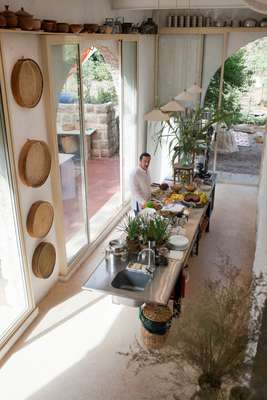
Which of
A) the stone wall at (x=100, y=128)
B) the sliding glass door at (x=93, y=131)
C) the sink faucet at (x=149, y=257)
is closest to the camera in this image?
the sink faucet at (x=149, y=257)

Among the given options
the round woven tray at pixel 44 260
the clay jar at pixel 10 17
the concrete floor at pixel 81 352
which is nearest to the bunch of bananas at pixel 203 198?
the concrete floor at pixel 81 352

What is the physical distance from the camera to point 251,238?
5.88 meters

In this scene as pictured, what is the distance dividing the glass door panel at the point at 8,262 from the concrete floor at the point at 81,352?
252mm

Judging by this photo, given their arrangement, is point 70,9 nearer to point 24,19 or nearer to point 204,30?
point 24,19

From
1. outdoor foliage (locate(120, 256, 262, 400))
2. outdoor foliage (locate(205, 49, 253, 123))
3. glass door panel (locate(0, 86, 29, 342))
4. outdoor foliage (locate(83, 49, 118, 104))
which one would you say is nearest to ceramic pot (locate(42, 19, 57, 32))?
glass door panel (locate(0, 86, 29, 342))

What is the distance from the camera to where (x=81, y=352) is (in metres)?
3.71

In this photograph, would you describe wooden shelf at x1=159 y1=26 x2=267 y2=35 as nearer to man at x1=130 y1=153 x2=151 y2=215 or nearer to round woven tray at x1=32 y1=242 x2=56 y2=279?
man at x1=130 y1=153 x2=151 y2=215

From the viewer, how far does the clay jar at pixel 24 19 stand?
329 cm

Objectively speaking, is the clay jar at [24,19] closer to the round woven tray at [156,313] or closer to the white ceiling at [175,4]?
the white ceiling at [175,4]

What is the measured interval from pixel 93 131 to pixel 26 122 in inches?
236

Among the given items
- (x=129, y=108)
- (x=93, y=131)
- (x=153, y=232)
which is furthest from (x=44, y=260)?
(x=93, y=131)

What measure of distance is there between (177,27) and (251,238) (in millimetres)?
4091

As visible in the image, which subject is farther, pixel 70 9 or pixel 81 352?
pixel 70 9

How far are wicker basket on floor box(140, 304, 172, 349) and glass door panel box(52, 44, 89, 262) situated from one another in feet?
5.38
